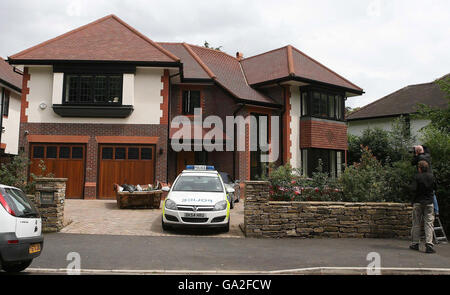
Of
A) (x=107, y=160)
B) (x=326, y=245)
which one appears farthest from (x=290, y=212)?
(x=107, y=160)

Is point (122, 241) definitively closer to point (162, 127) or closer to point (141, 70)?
point (162, 127)

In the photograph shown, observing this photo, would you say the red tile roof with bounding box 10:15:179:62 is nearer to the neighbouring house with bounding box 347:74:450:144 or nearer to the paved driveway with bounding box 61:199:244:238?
the paved driveway with bounding box 61:199:244:238

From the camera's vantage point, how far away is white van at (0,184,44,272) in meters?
5.21

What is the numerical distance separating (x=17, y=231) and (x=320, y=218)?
7.10m

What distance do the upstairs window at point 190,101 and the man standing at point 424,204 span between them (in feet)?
46.5

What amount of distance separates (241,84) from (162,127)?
666 cm

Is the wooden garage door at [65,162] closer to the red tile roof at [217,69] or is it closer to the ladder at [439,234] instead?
the red tile roof at [217,69]

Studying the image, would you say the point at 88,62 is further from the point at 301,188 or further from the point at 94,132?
the point at 301,188

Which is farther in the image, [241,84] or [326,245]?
[241,84]

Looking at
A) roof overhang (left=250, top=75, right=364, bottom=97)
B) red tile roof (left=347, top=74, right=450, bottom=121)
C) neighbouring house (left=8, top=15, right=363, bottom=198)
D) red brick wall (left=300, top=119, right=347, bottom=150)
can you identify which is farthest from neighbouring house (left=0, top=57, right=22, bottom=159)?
red tile roof (left=347, top=74, right=450, bottom=121)

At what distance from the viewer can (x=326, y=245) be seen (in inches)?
344

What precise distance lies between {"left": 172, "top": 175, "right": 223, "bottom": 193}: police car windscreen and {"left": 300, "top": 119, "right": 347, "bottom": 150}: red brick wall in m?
9.92
